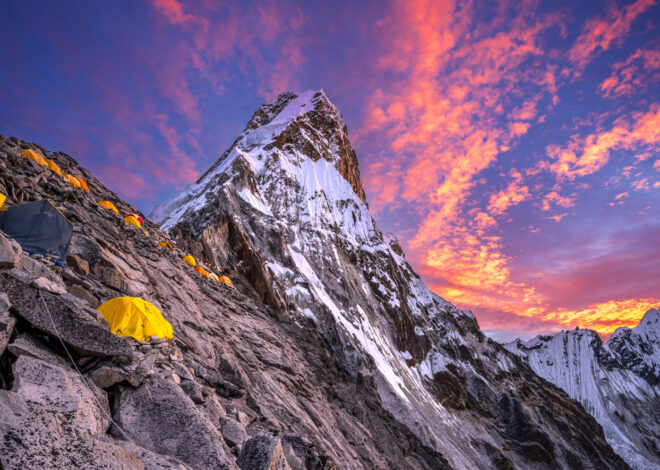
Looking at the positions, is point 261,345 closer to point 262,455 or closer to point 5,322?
point 262,455

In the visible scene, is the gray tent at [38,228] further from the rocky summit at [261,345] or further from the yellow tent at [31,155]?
the yellow tent at [31,155]

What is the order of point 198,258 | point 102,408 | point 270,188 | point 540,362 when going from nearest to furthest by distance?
point 102,408
point 198,258
point 270,188
point 540,362

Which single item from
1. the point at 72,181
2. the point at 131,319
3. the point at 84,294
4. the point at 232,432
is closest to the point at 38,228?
the point at 84,294

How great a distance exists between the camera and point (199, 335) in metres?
13.8

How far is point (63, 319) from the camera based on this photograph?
4820 millimetres

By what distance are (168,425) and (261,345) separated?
15.8 m

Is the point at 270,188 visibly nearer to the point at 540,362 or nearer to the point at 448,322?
the point at 448,322

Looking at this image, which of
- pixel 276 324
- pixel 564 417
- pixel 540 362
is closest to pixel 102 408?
pixel 276 324

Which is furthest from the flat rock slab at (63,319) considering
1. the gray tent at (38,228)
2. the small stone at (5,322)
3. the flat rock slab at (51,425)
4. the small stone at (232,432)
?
the gray tent at (38,228)

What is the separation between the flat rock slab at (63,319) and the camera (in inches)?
178

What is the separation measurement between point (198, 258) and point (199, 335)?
1756 centimetres

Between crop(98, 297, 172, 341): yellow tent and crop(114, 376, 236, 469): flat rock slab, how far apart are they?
3.33 meters

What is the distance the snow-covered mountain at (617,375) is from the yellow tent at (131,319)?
147 metres

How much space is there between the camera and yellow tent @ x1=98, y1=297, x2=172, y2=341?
8062 millimetres
